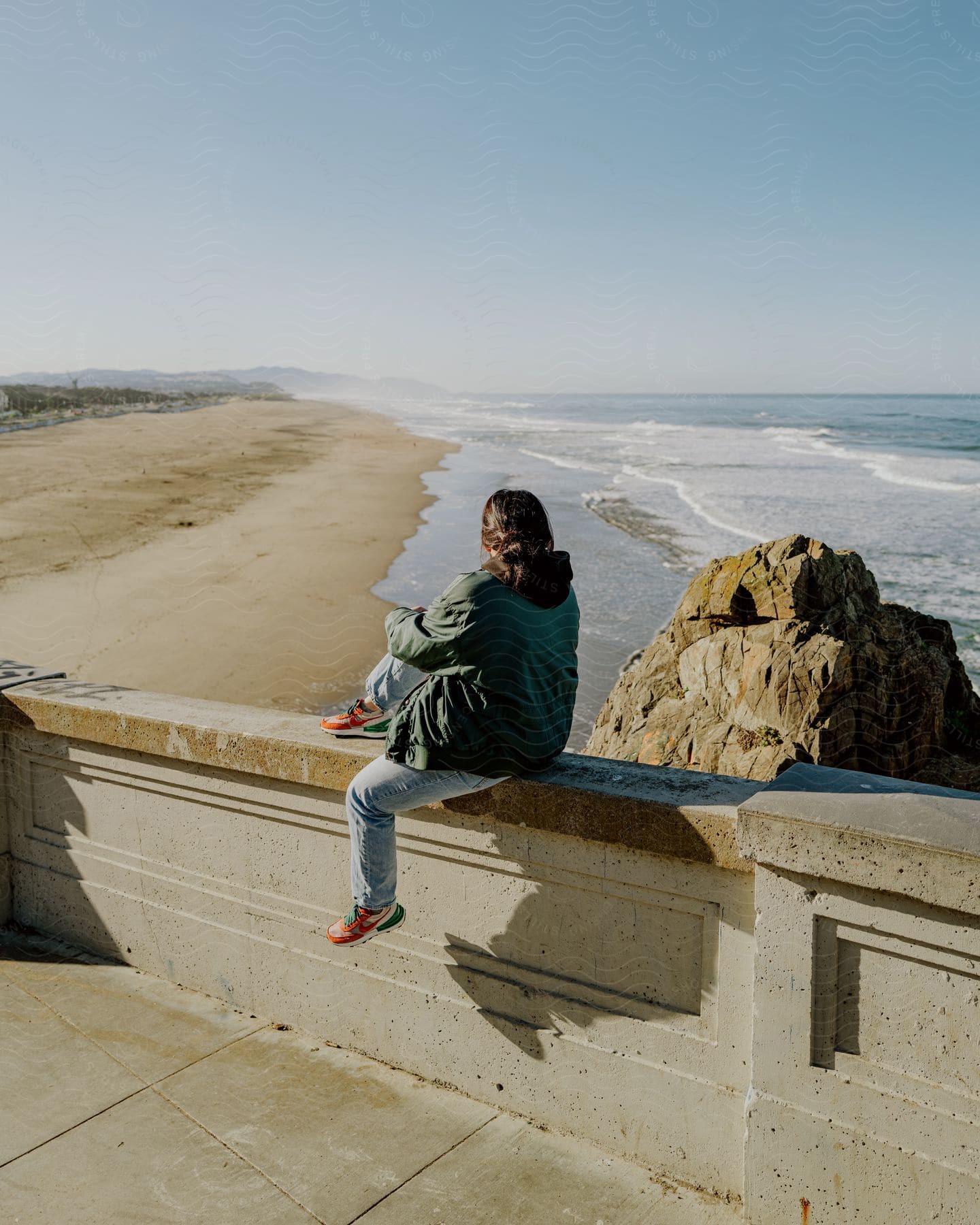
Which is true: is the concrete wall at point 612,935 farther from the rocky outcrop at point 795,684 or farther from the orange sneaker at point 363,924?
the rocky outcrop at point 795,684

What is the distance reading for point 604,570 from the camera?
49.6 ft

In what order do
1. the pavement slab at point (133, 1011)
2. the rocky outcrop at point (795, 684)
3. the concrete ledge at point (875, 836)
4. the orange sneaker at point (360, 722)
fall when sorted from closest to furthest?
the concrete ledge at point (875, 836)
the orange sneaker at point (360, 722)
the pavement slab at point (133, 1011)
the rocky outcrop at point (795, 684)

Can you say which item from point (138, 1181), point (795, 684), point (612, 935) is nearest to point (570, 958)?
point (612, 935)

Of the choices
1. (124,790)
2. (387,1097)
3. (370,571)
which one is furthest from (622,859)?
(370,571)

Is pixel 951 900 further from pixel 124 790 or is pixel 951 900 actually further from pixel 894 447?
pixel 894 447

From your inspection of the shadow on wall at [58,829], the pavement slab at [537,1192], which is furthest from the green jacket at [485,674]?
the shadow on wall at [58,829]

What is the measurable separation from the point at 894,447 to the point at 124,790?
41.0 metres

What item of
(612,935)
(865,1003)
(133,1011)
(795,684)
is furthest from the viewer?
(795,684)

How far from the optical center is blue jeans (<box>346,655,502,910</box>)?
2803 millimetres

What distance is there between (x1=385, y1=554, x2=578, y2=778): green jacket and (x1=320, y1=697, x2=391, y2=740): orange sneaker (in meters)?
0.42

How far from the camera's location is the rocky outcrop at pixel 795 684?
538 cm

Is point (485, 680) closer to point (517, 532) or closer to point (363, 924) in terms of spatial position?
point (517, 532)

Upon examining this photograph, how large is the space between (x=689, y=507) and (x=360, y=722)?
20.0 meters

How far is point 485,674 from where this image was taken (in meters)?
2.69
